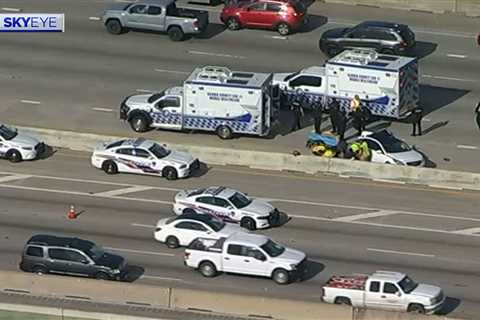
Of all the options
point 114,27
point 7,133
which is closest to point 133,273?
point 7,133

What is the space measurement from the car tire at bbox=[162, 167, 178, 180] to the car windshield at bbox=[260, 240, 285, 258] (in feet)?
29.2

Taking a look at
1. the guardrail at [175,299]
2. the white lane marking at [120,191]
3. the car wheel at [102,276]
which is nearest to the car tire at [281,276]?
the guardrail at [175,299]

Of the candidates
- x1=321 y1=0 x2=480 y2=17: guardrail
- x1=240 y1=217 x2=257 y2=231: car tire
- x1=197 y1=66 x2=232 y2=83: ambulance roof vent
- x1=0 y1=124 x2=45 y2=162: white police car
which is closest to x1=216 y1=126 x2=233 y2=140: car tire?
x1=197 y1=66 x2=232 y2=83: ambulance roof vent

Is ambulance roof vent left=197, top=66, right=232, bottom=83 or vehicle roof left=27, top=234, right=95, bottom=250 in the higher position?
ambulance roof vent left=197, top=66, right=232, bottom=83

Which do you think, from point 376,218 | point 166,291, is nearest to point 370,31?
point 376,218

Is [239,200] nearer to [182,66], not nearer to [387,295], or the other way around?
[387,295]

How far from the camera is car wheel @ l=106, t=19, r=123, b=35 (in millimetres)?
74125

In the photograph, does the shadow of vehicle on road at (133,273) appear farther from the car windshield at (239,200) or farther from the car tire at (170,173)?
the car tire at (170,173)

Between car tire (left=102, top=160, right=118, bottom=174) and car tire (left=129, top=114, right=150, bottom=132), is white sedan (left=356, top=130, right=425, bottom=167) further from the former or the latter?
car tire (left=102, top=160, right=118, bottom=174)

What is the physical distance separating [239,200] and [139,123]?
385 inches

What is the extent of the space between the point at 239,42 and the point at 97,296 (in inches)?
1138

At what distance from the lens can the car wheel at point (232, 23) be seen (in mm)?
74688

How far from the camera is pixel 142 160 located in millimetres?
60188

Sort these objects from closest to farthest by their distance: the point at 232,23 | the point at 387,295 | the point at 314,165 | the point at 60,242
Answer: the point at 387,295 < the point at 60,242 < the point at 314,165 < the point at 232,23
